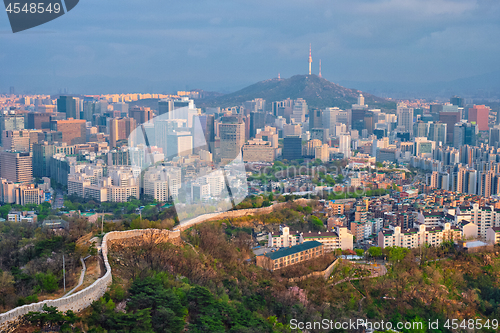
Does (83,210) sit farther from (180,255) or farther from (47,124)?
(47,124)

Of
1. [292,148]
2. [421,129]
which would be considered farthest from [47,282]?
[421,129]

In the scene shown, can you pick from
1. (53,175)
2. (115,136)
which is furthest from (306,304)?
(115,136)

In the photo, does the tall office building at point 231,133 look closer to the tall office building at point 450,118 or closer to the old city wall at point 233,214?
the old city wall at point 233,214

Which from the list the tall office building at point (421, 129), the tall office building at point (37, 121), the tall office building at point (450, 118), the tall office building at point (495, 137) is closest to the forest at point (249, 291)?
the tall office building at point (495, 137)

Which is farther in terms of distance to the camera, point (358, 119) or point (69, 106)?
point (358, 119)

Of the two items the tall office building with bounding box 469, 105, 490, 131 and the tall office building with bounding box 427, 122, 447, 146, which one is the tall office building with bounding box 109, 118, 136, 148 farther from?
the tall office building with bounding box 469, 105, 490, 131

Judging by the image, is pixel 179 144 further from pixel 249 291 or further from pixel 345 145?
pixel 345 145
